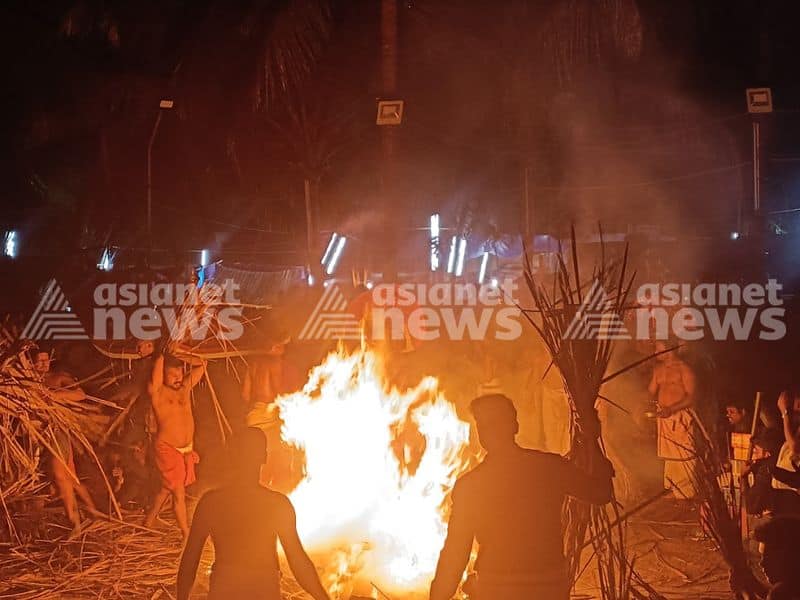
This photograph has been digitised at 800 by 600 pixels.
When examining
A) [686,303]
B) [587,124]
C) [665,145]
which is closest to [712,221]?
[665,145]

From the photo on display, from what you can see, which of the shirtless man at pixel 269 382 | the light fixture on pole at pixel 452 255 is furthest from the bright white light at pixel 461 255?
the shirtless man at pixel 269 382

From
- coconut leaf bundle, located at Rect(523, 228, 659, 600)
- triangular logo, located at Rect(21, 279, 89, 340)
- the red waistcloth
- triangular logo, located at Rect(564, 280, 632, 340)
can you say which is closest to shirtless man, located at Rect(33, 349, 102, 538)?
the red waistcloth

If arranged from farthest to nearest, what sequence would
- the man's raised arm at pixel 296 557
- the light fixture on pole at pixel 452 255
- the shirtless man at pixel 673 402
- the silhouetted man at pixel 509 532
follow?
1. the light fixture on pole at pixel 452 255
2. the shirtless man at pixel 673 402
3. the man's raised arm at pixel 296 557
4. the silhouetted man at pixel 509 532

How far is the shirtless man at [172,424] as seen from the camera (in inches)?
298

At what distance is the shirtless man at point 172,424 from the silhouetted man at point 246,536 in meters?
4.01

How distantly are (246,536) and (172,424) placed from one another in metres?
4.39

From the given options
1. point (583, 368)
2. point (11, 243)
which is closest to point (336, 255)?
point (11, 243)

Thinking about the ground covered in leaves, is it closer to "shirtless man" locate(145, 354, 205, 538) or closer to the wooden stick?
"shirtless man" locate(145, 354, 205, 538)

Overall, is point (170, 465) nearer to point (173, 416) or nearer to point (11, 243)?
point (173, 416)

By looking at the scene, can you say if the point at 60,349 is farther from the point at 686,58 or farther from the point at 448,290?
the point at 686,58

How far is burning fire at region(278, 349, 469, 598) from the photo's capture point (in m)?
6.11

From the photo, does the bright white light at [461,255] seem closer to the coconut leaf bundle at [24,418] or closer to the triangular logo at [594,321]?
the coconut leaf bundle at [24,418]

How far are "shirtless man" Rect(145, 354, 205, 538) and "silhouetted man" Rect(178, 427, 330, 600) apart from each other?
4010 millimetres

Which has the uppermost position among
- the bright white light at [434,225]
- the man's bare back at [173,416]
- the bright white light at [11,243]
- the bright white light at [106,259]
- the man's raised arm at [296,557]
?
the bright white light at [11,243]
